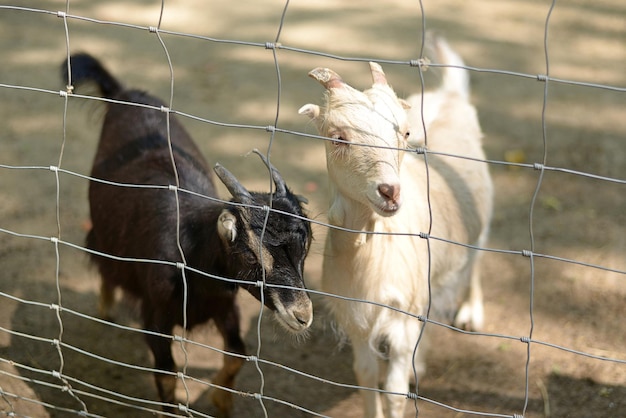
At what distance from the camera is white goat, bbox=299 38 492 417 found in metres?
2.79

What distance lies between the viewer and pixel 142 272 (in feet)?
11.8

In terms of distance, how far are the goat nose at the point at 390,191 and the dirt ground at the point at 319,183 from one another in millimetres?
719

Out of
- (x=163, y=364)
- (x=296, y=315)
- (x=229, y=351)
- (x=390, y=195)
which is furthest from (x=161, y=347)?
(x=390, y=195)

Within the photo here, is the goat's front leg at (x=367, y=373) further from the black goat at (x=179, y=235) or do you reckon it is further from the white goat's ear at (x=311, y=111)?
the white goat's ear at (x=311, y=111)

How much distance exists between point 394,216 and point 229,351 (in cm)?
114

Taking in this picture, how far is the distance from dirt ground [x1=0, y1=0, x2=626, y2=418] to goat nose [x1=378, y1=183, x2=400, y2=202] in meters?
0.72

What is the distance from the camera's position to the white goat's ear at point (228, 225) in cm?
299

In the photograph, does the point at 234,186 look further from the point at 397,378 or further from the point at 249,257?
the point at 397,378

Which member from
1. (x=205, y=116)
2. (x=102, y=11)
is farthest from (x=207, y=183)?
(x=102, y=11)

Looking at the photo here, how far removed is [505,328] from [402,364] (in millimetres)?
1173

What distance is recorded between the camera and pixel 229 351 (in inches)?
145

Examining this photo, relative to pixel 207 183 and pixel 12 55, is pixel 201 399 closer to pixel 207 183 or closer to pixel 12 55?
pixel 207 183

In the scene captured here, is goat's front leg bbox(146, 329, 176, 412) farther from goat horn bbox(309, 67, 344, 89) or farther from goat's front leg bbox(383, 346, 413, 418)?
goat horn bbox(309, 67, 344, 89)

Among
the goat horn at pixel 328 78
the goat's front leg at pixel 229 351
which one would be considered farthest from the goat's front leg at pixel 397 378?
the goat horn at pixel 328 78
